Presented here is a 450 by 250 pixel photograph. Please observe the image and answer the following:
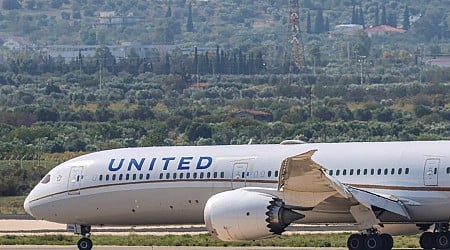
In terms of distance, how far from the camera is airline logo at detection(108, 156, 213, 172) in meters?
39.7

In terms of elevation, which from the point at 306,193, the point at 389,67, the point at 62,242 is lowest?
the point at 389,67

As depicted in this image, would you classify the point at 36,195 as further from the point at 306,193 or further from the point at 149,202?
the point at 306,193

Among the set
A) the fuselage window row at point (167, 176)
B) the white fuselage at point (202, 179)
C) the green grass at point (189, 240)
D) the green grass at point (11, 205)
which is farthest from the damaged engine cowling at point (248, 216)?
the green grass at point (11, 205)

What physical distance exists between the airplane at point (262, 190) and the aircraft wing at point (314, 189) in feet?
0.07

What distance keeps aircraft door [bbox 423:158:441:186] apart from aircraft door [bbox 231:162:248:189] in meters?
4.50

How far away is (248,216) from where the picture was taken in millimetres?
36719

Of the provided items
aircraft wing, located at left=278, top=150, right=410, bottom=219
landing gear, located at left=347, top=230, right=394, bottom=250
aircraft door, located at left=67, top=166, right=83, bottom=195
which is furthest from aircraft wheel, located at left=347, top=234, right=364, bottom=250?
aircraft door, located at left=67, top=166, right=83, bottom=195

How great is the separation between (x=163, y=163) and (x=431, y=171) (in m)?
7.07

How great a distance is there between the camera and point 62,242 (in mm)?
46281

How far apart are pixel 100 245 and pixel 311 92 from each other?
85965mm

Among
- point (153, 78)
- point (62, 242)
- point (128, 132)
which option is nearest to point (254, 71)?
point (153, 78)

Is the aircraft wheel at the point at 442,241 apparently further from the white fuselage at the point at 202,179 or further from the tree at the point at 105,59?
the tree at the point at 105,59

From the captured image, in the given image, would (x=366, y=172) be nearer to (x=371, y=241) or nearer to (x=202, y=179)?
(x=371, y=241)

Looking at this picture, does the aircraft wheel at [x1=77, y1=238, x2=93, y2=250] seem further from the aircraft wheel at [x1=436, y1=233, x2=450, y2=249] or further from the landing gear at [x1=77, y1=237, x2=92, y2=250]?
the aircraft wheel at [x1=436, y1=233, x2=450, y2=249]
